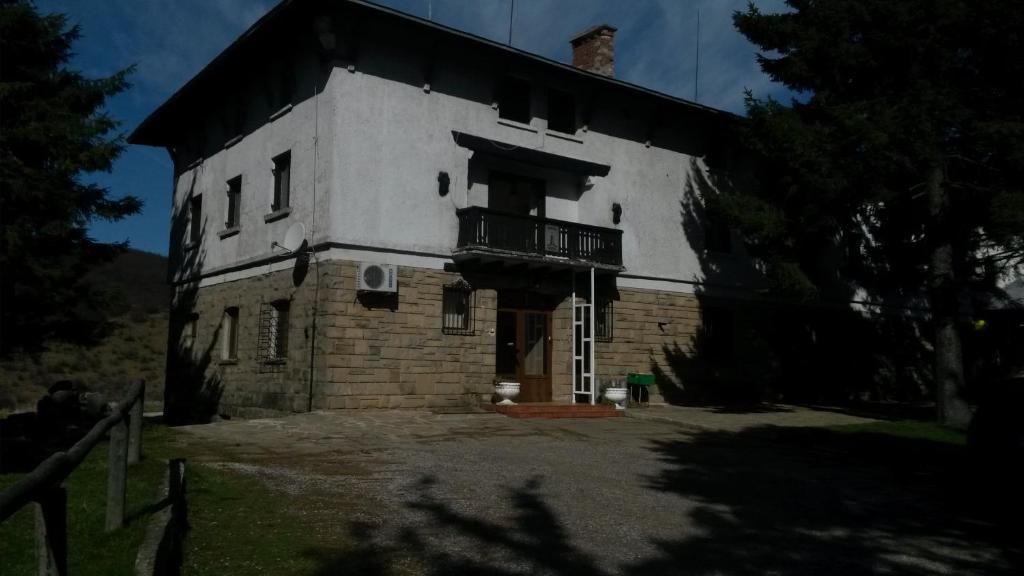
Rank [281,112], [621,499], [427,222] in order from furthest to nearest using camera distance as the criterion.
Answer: [281,112]
[427,222]
[621,499]

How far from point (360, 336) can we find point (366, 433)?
335cm

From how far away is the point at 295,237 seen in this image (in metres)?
15.6

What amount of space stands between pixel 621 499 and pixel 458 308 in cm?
948

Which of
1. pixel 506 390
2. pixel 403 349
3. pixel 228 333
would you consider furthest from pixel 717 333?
pixel 228 333

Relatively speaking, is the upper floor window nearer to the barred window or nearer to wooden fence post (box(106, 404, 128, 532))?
the barred window

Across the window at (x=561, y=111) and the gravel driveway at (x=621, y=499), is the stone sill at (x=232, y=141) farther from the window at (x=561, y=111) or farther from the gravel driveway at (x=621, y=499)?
the gravel driveway at (x=621, y=499)

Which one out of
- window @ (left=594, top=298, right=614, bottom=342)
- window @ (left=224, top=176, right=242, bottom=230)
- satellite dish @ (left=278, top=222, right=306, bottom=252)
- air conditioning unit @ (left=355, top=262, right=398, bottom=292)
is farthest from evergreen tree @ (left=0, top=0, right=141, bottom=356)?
window @ (left=594, top=298, right=614, bottom=342)

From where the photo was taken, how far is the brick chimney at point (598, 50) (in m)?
20.2

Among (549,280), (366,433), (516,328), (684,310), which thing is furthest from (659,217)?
(366,433)

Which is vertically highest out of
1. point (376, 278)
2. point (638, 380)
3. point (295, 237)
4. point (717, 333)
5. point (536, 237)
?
point (536, 237)

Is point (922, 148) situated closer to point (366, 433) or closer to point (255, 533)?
point (366, 433)

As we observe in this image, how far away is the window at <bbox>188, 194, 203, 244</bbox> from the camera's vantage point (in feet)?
68.8

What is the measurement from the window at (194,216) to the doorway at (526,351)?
30.3 ft

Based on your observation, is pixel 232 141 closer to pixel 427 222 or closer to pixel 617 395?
pixel 427 222
